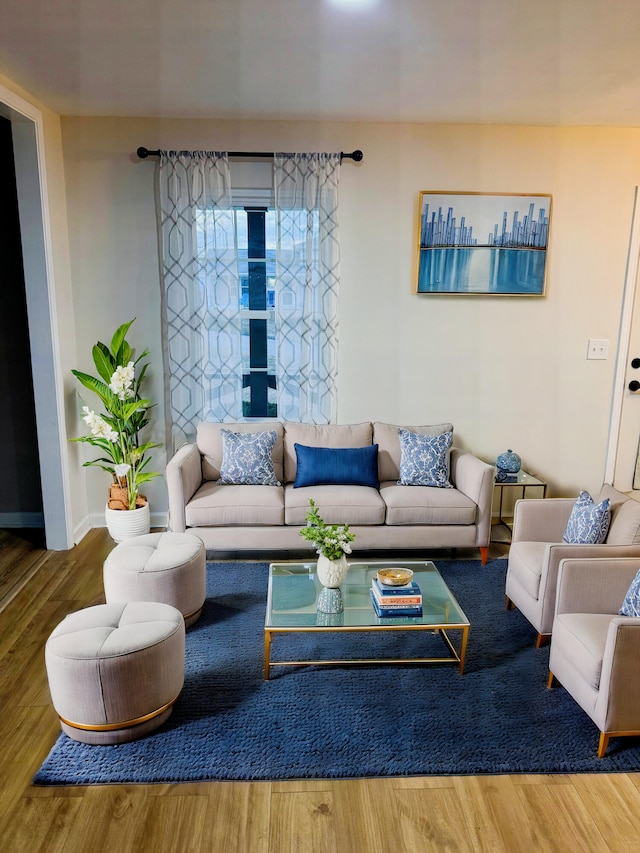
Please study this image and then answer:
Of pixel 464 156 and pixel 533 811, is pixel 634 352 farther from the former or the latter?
pixel 533 811

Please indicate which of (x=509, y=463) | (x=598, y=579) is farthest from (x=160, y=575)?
(x=509, y=463)

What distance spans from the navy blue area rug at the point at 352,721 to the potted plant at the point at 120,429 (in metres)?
1.28

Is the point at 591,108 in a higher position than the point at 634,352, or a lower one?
higher

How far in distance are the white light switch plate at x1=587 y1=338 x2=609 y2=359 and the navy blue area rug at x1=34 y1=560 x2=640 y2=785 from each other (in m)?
2.23

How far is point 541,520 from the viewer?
3074 mm

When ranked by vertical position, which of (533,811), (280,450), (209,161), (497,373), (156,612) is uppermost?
(209,161)

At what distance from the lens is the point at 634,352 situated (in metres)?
4.29

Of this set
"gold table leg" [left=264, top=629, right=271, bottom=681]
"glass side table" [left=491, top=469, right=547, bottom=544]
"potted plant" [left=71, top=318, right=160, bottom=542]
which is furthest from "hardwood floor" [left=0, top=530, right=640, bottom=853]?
"glass side table" [left=491, top=469, right=547, bottom=544]

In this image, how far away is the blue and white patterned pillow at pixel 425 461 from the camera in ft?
12.6

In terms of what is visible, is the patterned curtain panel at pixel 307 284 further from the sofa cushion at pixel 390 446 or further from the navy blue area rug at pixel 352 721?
the navy blue area rug at pixel 352 721

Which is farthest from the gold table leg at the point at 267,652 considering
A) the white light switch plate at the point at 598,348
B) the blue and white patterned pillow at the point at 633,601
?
the white light switch plate at the point at 598,348

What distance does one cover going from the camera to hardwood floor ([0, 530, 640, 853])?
Answer: 70.1 inches

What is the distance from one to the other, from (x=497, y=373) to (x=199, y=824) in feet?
11.2

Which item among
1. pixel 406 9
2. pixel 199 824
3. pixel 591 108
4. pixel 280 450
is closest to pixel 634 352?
pixel 591 108
